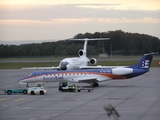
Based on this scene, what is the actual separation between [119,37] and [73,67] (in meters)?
21.6

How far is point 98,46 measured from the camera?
8331 cm

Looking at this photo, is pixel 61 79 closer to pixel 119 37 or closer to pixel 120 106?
pixel 119 37

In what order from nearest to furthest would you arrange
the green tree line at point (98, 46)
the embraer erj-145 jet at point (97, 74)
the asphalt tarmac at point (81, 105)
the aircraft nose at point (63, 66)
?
the asphalt tarmac at point (81, 105)
the green tree line at point (98, 46)
the embraer erj-145 jet at point (97, 74)
the aircraft nose at point (63, 66)

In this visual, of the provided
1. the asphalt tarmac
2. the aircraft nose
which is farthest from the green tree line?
the aircraft nose

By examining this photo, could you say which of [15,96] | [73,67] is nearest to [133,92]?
[15,96]

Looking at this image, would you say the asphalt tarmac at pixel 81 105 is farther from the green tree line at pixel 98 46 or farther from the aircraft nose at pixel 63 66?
the aircraft nose at pixel 63 66

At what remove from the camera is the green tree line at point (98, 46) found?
3769cm

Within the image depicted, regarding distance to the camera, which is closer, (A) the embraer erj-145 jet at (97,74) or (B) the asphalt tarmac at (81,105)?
(B) the asphalt tarmac at (81,105)

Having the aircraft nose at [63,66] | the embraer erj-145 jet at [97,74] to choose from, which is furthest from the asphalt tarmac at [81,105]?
the aircraft nose at [63,66]

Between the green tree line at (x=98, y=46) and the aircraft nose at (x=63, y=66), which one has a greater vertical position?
the green tree line at (x=98, y=46)

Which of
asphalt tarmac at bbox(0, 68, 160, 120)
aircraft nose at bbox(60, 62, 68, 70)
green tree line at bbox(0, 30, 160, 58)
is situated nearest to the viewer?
asphalt tarmac at bbox(0, 68, 160, 120)

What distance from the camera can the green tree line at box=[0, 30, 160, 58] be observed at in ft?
124

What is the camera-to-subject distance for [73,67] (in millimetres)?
70438

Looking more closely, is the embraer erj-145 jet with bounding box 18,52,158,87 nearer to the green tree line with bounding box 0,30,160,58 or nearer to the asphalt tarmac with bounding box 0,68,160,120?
the green tree line with bounding box 0,30,160,58
